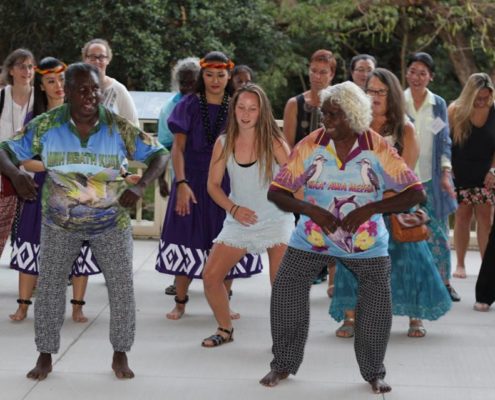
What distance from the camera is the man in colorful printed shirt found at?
5.72 meters

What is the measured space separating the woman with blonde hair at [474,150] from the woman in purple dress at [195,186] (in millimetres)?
2109

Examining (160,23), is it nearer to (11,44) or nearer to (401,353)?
(11,44)

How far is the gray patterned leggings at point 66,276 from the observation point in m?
5.82

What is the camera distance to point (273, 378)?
A: 5938mm

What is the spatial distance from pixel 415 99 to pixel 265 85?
8.56m

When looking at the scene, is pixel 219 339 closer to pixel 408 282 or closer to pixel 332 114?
pixel 408 282

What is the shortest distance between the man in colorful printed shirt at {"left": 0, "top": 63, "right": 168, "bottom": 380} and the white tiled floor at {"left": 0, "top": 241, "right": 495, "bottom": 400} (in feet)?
0.92

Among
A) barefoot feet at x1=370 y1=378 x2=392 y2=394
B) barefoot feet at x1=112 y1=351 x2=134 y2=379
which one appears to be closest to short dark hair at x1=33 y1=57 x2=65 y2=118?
barefoot feet at x1=112 y1=351 x2=134 y2=379

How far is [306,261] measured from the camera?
5.72 metres

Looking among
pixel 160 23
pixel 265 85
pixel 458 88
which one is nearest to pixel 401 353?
pixel 160 23

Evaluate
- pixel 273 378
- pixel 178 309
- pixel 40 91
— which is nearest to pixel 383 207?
pixel 273 378

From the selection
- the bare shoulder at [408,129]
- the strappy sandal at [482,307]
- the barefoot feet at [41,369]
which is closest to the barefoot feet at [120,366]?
the barefoot feet at [41,369]

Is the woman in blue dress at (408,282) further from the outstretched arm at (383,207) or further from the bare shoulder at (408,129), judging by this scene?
the outstretched arm at (383,207)

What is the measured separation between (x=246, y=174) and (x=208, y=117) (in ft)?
3.21
